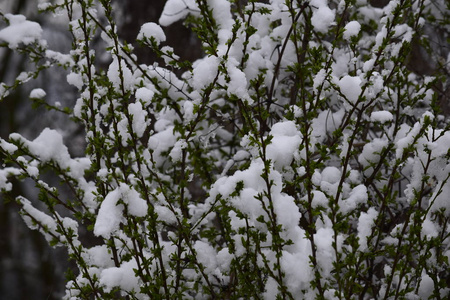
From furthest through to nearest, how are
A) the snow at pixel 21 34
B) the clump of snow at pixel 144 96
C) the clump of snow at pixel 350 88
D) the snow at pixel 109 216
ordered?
the snow at pixel 21 34 → the clump of snow at pixel 144 96 → the clump of snow at pixel 350 88 → the snow at pixel 109 216

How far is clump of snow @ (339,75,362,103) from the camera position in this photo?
167 centimetres

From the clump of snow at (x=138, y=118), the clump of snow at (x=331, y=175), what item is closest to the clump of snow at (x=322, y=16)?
the clump of snow at (x=331, y=175)

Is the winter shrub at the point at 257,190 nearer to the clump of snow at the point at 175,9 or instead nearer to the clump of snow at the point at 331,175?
the clump of snow at the point at 331,175

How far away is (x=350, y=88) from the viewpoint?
5.52 feet

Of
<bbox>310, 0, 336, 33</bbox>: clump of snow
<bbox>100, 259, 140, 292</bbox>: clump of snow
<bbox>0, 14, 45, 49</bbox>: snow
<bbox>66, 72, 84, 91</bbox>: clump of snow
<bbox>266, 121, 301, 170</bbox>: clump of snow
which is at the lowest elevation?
<bbox>100, 259, 140, 292</bbox>: clump of snow

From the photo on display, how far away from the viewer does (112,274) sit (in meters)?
1.75

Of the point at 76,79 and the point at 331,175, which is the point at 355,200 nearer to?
the point at 331,175

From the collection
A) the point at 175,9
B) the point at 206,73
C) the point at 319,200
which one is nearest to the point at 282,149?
the point at 319,200

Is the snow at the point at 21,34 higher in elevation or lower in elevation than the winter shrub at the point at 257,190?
higher

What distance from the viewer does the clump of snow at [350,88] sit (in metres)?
1.67

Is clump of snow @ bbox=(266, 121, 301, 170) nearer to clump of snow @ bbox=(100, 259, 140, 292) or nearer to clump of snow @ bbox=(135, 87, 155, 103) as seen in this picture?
clump of snow @ bbox=(135, 87, 155, 103)

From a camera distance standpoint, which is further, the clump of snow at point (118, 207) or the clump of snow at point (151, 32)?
the clump of snow at point (151, 32)

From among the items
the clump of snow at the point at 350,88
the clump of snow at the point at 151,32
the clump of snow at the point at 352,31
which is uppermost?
the clump of snow at the point at 151,32

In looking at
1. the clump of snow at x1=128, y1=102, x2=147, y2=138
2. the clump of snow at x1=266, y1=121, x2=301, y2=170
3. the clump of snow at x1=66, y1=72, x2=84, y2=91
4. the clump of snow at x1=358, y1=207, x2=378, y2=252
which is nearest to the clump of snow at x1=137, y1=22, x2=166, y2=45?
the clump of snow at x1=66, y1=72, x2=84, y2=91
